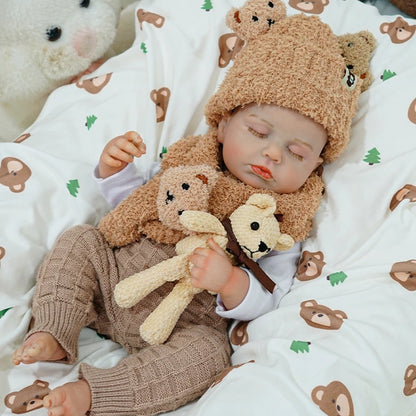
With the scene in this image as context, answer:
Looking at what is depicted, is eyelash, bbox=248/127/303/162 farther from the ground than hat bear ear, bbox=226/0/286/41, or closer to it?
closer to it

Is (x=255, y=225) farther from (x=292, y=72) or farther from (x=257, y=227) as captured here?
(x=292, y=72)

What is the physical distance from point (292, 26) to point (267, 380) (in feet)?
2.24

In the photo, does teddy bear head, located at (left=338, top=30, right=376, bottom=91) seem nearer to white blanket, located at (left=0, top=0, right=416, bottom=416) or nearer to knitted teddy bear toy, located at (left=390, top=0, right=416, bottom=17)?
white blanket, located at (left=0, top=0, right=416, bottom=416)

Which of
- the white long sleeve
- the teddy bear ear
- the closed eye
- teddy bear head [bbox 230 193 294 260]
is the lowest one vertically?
the white long sleeve

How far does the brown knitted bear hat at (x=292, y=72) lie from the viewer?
0.99 m

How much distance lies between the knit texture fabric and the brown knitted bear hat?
14.2 inches

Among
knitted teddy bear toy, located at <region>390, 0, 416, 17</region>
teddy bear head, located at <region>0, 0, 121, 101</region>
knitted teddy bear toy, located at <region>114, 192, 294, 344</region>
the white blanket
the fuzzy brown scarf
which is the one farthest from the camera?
knitted teddy bear toy, located at <region>390, 0, 416, 17</region>

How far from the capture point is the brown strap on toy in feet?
3.23

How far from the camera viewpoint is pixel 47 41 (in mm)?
1289

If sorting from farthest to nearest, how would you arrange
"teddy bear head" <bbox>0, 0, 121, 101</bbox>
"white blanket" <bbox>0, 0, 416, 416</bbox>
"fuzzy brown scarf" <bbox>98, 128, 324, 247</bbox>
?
"teddy bear head" <bbox>0, 0, 121, 101</bbox> < "fuzzy brown scarf" <bbox>98, 128, 324, 247</bbox> < "white blanket" <bbox>0, 0, 416, 416</bbox>

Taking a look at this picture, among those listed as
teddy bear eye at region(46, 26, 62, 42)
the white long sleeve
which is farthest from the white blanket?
teddy bear eye at region(46, 26, 62, 42)

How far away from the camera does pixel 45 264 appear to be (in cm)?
101

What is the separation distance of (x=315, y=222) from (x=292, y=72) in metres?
0.33

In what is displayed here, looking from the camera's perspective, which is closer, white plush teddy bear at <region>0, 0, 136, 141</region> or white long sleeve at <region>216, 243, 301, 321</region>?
white long sleeve at <region>216, 243, 301, 321</region>
